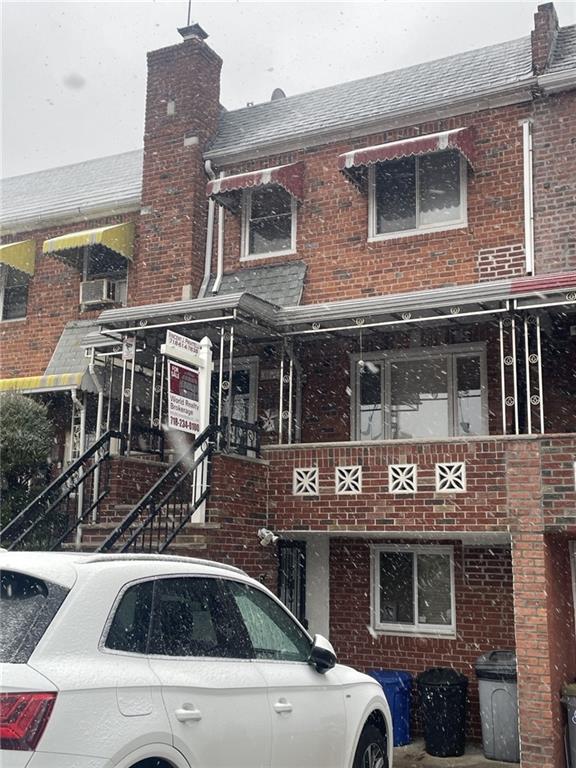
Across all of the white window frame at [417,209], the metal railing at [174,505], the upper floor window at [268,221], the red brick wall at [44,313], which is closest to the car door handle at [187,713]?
the metal railing at [174,505]

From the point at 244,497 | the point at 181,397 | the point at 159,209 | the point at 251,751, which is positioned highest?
the point at 159,209

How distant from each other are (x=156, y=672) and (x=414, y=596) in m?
7.64

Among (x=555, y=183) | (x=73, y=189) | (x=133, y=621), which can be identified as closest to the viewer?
(x=133, y=621)

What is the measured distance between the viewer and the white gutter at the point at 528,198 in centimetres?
1055

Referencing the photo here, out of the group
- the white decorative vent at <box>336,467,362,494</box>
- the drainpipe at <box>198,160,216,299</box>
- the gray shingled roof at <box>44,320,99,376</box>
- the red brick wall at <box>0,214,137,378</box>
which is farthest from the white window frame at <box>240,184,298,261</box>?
the white decorative vent at <box>336,467,362,494</box>

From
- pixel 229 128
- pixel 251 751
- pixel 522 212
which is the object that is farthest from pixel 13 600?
pixel 229 128

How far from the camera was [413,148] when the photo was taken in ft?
35.9

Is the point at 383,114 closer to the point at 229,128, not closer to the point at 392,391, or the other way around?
the point at 229,128

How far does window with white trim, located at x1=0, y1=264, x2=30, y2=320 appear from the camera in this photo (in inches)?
576

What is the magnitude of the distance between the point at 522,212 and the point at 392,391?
2.87 m

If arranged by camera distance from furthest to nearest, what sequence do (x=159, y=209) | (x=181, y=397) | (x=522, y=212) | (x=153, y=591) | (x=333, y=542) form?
(x=159, y=209) → (x=333, y=542) → (x=522, y=212) → (x=181, y=397) → (x=153, y=591)

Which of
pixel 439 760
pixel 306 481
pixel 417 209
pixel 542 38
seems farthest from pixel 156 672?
pixel 542 38

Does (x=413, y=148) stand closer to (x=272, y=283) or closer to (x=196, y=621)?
(x=272, y=283)

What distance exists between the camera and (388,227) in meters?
11.8
